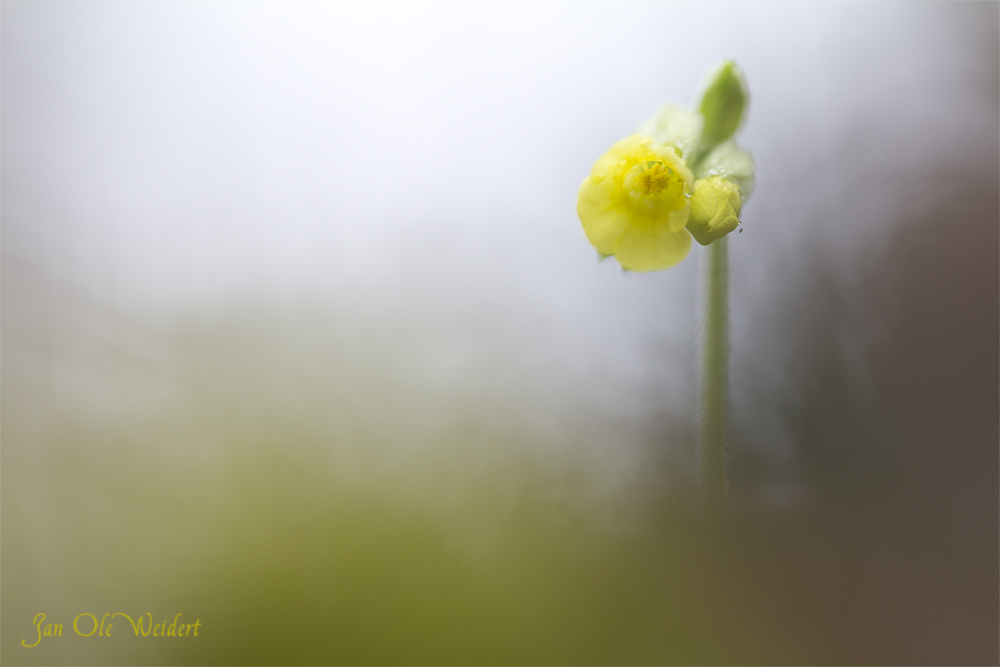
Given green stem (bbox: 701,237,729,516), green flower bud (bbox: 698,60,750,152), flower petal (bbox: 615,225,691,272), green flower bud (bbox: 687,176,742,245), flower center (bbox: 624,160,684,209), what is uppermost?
green flower bud (bbox: 698,60,750,152)

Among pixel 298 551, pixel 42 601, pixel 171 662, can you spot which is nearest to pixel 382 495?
pixel 298 551

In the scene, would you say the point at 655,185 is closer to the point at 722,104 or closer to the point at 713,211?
the point at 713,211

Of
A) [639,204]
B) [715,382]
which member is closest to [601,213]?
[639,204]

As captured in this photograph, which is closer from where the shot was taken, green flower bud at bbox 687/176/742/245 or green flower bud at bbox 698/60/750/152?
green flower bud at bbox 687/176/742/245

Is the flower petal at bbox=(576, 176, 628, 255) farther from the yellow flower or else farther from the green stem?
the green stem

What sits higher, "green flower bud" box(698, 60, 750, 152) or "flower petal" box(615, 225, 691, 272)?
"green flower bud" box(698, 60, 750, 152)

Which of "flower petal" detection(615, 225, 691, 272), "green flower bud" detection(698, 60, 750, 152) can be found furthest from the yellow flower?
"green flower bud" detection(698, 60, 750, 152)
